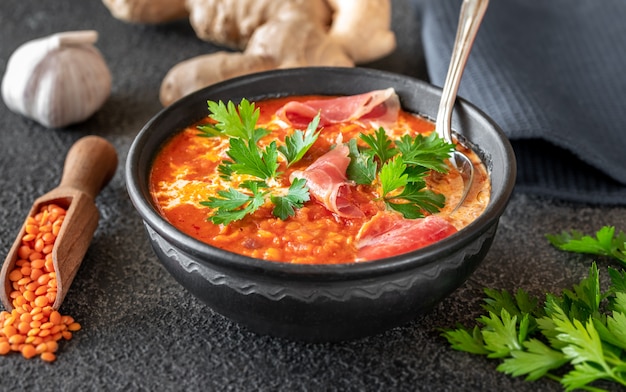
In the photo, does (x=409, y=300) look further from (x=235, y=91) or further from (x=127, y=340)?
(x=235, y=91)

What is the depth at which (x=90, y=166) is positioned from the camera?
273 centimetres

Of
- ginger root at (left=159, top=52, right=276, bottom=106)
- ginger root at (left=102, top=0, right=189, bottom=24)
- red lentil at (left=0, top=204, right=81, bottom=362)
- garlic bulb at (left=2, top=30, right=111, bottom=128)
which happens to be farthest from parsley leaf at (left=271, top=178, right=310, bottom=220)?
ginger root at (left=102, top=0, right=189, bottom=24)

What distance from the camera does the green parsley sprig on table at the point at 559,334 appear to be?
6.38 feet

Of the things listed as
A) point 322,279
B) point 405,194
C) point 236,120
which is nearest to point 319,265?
point 322,279

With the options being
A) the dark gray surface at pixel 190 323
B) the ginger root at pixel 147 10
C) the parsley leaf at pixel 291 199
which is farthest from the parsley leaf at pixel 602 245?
the ginger root at pixel 147 10

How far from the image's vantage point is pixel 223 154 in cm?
237

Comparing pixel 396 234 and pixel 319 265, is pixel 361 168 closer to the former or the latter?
pixel 396 234

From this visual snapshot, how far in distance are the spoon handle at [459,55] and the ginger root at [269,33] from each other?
37.7 inches

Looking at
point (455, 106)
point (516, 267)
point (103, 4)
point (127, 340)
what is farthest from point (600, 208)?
point (103, 4)

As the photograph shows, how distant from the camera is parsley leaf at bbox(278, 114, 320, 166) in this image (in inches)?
89.5

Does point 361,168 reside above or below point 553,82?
above

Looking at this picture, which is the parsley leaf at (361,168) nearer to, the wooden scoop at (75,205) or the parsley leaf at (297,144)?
the parsley leaf at (297,144)

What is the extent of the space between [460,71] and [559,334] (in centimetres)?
82

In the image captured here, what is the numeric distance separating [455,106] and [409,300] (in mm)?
768
